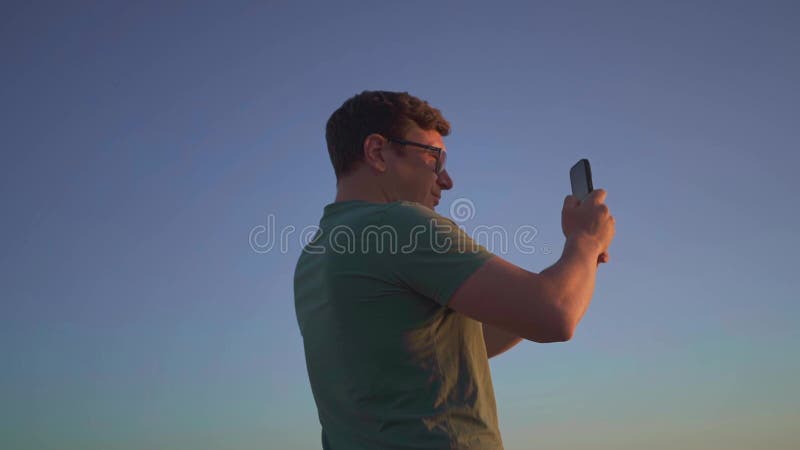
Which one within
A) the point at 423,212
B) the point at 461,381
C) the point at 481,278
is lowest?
the point at 461,381

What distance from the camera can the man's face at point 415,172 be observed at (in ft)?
10.7

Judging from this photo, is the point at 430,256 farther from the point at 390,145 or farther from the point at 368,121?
the point at 368,121

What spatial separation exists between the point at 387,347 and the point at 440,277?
1.12ft

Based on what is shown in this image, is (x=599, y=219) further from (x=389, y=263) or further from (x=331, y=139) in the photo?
(x=331, y=139)

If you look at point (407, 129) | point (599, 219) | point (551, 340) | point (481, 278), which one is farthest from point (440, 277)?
point (407, 129)

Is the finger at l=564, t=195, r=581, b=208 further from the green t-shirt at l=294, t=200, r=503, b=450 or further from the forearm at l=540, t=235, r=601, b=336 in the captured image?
the green t-shirt at l=294, t=200, r=503, b=450

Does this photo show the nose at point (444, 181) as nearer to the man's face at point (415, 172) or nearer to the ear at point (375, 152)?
the man's face at point (415, 172)

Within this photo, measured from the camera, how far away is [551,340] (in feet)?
8.02

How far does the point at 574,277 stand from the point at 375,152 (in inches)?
50.5

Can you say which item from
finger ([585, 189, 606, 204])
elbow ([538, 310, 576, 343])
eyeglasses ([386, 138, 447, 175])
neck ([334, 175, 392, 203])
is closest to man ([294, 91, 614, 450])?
elbow ([538, 310, 576, 343])

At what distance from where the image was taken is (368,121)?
341 centimetres

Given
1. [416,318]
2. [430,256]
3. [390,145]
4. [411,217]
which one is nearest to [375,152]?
[390,145]

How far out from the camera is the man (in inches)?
93.1

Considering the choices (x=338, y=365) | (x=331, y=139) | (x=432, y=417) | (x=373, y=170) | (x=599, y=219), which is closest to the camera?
(x=432, y=417)
